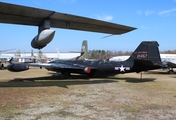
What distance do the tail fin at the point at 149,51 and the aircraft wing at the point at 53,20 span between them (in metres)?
5.62

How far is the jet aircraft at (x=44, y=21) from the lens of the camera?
7664mm

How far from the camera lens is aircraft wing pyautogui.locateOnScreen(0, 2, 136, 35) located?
24.9ft

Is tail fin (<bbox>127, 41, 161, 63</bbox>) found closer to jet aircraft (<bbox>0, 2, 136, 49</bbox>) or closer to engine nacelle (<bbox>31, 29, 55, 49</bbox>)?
jet aircraft (<bbox>0, 2, 136, 49</bbox>)

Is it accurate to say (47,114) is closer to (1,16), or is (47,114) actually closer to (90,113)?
(90,113)

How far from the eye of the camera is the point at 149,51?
16.3m

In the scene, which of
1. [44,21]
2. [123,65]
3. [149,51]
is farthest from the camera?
[123,65]

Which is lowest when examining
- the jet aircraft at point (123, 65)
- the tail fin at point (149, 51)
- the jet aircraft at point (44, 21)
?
the jet aircraft at point (123, 65)

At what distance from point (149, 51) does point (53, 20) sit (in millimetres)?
9873

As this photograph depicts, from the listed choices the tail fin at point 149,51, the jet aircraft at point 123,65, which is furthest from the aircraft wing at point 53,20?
the tail fin at point 149,51

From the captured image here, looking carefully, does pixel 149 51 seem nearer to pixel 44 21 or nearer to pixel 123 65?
pixel 123 65

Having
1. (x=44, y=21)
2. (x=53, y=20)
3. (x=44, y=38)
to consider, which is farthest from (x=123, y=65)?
(x=44, y=38)

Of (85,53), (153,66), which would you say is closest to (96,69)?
(153,66)

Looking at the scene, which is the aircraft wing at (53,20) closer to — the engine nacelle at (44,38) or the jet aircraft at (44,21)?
the jet aircraft at (44,21)

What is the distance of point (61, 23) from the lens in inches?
386
